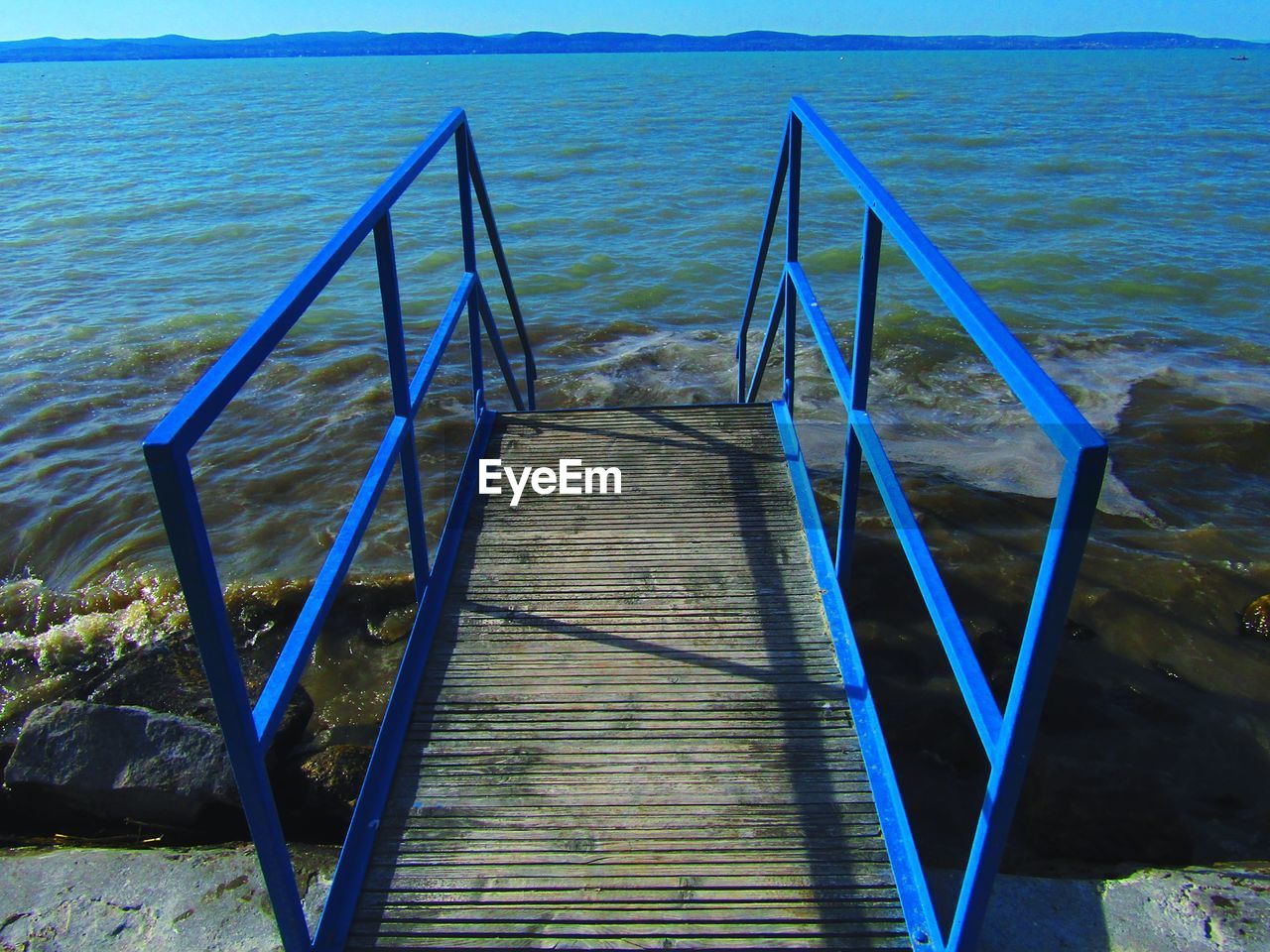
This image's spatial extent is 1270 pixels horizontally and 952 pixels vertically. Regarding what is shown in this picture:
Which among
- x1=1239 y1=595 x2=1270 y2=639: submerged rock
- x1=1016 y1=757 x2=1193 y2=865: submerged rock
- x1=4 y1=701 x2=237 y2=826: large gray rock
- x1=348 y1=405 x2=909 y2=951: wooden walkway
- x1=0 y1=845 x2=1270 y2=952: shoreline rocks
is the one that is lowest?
x1=1239 y1=595 x2=1270 y2=639: submerged rock

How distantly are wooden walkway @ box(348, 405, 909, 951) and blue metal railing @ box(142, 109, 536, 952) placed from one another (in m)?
0.06

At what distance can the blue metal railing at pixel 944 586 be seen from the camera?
4.56 feet

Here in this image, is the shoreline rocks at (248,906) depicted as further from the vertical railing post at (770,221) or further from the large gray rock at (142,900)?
the vertical railing post at (770,221)

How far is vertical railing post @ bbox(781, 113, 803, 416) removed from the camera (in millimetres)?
3803

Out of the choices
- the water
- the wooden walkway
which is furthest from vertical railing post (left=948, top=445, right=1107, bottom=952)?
the water

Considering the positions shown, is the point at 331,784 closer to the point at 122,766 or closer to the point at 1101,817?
the point at 122,766

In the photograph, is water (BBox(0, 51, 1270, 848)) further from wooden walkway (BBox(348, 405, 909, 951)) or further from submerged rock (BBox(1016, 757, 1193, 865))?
wooden walkway (BBox(348, 405, 909, 951))

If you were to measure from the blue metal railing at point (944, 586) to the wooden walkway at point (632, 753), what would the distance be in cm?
6

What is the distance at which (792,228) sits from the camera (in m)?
3.96

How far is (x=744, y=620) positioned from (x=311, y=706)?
68.3 inches

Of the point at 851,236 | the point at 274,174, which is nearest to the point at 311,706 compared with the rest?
the point at 851,236

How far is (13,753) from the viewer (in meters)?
3.23

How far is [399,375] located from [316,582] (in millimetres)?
656

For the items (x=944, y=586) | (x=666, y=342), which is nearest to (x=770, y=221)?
(x=944, y=586)
